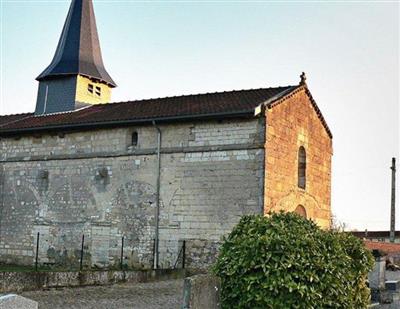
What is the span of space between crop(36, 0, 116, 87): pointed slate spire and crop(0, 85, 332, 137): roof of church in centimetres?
254

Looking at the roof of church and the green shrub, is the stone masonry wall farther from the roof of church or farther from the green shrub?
the green shrub

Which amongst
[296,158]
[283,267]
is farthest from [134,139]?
[283,267]

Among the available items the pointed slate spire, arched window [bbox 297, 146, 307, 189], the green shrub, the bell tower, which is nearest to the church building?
arched window [bbox 297, 146, 307, 189]

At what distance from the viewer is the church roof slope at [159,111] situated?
1894 cm

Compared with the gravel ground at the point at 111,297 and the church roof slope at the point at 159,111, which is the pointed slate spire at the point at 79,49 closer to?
the church roof slope at the point at 159,111

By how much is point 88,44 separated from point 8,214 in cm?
938

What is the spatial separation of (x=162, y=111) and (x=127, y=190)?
307 cm

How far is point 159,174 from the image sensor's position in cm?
1970

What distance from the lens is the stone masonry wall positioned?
60.5 feet

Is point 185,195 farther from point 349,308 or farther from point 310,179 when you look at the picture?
point 349,308

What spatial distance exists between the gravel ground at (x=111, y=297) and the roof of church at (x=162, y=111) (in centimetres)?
671

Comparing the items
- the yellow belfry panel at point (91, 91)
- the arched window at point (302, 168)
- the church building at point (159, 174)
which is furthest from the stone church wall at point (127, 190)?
the yellow belfry panel at point (91, 91)

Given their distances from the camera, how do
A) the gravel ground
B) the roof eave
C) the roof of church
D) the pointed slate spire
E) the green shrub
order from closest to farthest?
the green shrub < the gravel ground < the roof eave < the roof of church < the pointed slate spire

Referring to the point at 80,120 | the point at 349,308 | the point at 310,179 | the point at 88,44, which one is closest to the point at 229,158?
the point at 310,179
